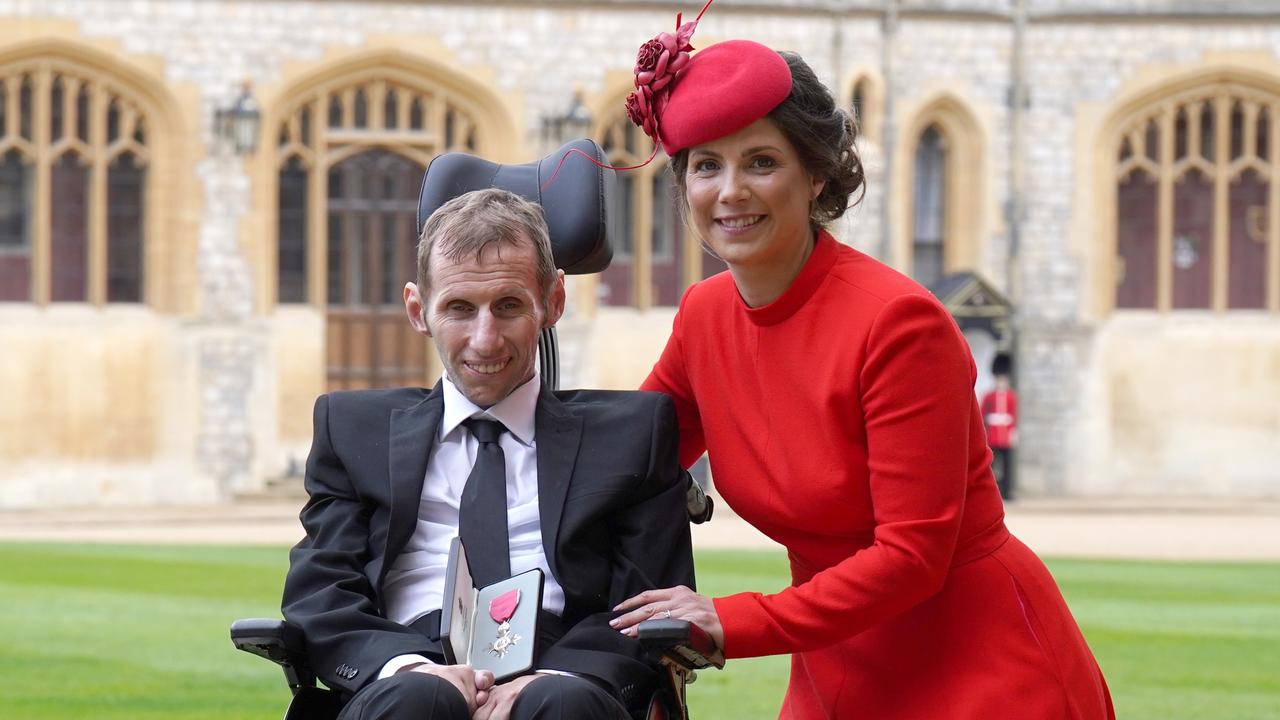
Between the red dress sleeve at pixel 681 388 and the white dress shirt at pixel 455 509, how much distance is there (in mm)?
272

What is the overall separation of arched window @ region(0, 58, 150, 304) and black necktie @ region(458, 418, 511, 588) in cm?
1367

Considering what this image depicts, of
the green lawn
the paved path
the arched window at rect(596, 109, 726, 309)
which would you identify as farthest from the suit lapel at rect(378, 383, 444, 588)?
the arched window at rect(596, 109, 726, 309)

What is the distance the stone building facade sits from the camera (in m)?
16.1

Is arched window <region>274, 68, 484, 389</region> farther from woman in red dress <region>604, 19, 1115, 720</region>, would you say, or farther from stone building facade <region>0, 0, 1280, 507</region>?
woman in red dress <region>604, 19, 1115, 720</region>

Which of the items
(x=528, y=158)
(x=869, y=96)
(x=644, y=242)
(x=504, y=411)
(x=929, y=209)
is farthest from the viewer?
(x=929, y=209)

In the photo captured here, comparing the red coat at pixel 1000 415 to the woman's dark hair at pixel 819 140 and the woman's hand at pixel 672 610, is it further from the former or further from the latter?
the woman's hand at pixel 672 610

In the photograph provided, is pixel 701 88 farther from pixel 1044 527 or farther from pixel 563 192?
pixel 1044 527

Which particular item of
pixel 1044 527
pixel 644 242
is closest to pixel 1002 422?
pixel 1044 527

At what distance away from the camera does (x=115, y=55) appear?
1600cm

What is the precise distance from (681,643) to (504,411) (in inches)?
23.6

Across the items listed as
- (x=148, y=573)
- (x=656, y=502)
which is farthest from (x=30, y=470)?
(x=656, y=502)

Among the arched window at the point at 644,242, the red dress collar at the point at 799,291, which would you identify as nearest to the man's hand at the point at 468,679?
the red dress collar at the point at 799,291

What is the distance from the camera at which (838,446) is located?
2963mm

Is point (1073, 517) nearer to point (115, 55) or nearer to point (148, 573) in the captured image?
point (148, 573)
